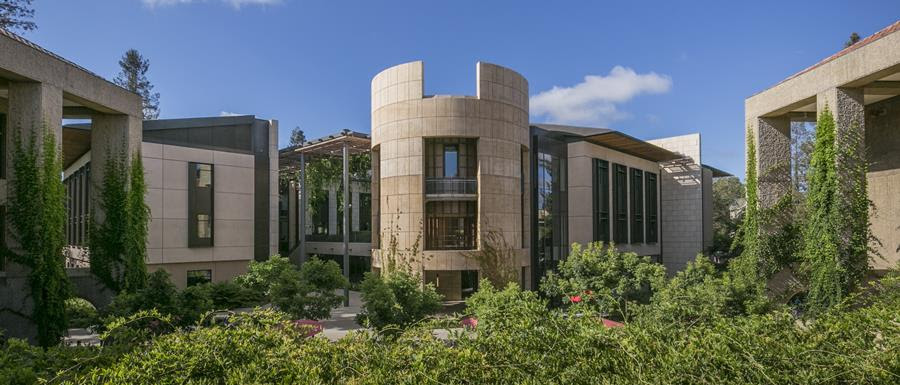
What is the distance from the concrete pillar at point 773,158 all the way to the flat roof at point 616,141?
39.3ft

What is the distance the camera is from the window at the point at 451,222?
25.8 meters

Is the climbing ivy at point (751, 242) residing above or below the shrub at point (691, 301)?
above

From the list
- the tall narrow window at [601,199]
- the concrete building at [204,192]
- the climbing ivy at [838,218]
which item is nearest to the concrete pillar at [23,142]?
the concrete building at [204,192]

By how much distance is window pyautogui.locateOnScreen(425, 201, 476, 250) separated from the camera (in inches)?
1014

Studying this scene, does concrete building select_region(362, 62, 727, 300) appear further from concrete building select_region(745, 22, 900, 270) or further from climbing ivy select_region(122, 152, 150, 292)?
concrete building select_region(745, 22, 900, 270)

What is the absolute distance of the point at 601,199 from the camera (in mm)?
32000

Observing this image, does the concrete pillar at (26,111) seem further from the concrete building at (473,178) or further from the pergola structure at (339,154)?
the pergola structure at (339,154)

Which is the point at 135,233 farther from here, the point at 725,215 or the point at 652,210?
the point at 725,215

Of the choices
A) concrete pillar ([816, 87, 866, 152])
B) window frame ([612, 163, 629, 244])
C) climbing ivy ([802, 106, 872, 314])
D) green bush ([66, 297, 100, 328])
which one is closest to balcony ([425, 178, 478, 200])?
window frame ([612, 163, 629, 244])

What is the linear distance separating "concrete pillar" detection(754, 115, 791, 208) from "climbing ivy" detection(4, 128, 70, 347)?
23.4 m

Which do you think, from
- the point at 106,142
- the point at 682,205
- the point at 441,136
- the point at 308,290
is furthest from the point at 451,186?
the point at 682,205

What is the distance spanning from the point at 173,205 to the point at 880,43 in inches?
1191

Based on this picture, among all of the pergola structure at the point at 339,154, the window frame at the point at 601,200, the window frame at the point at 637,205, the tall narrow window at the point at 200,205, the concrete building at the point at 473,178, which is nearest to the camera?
the concrete building at the point at 473,178

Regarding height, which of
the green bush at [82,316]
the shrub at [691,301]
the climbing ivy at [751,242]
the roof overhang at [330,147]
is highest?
the roof overhang at [330,147]
